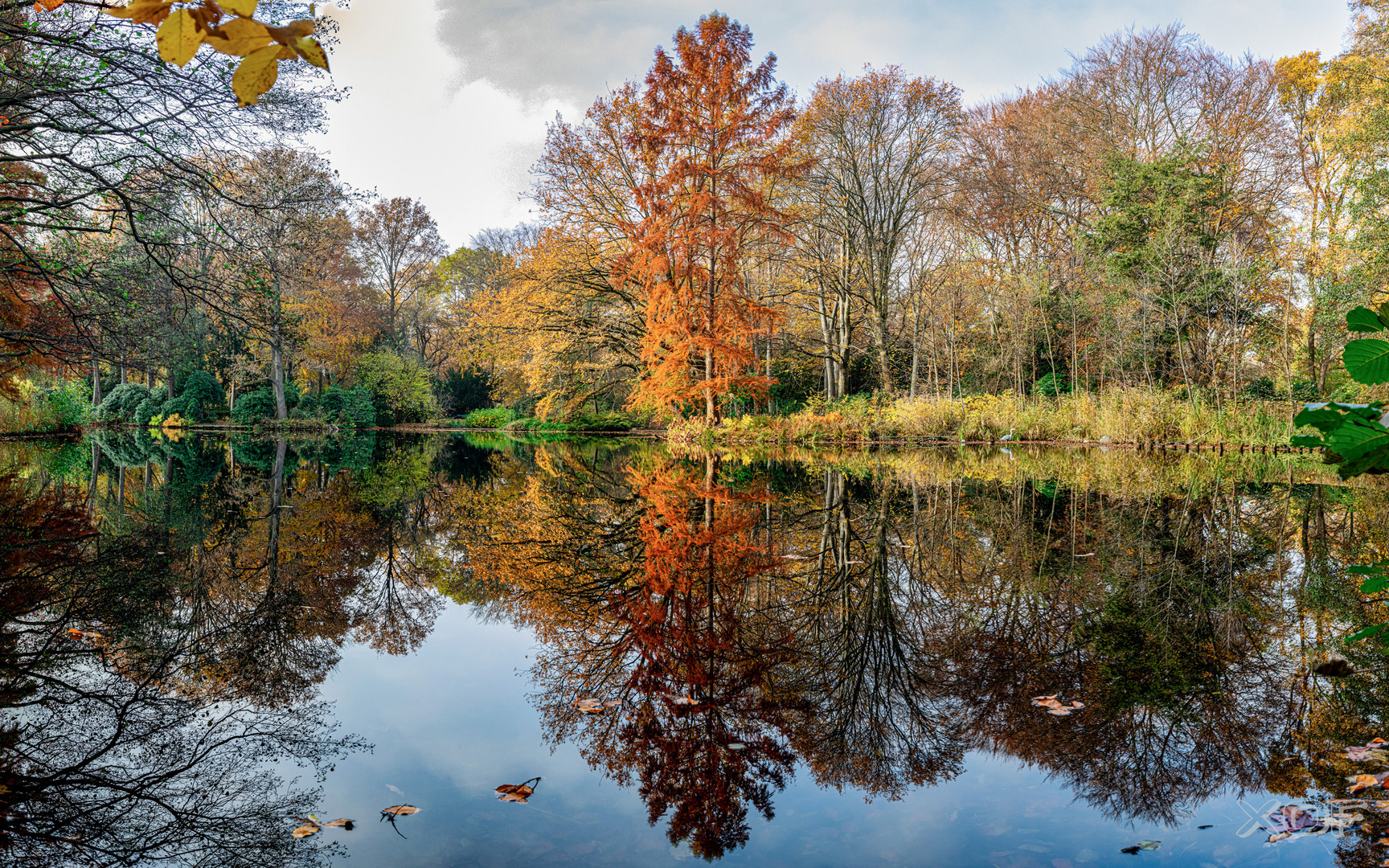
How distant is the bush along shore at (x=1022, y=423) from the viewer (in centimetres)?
1329

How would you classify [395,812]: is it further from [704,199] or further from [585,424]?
[585,424]

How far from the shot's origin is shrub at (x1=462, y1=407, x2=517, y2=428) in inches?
1214

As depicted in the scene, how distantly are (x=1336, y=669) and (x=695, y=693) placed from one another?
266 centimetres

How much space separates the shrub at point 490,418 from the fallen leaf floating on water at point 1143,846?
29951mm

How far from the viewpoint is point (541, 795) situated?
2.05 meters

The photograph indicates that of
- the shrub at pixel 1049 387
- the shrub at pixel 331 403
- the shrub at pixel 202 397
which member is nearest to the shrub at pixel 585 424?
the shrub at pixel 331 403

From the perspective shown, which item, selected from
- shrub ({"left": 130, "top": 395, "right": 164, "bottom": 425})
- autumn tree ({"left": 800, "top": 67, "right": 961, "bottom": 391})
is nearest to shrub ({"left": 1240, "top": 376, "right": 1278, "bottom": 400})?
autumn tree ({"left": 800, "top": 67, "right": 961, "bottom": 391})

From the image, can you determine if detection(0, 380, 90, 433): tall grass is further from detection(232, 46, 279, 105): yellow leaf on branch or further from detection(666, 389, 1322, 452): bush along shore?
detection(232, 46, 279, 105): yellow leaf on branch

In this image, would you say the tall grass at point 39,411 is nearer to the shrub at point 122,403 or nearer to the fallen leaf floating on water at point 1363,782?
the shrub at point 122,403

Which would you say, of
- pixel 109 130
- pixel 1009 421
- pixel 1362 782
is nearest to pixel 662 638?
pixel 1362 782

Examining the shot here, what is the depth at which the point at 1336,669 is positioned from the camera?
2793mm

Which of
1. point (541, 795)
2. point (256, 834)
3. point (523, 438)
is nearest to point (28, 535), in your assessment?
point (256, 834)

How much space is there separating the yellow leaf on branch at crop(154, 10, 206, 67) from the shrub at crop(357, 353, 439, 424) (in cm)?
3060

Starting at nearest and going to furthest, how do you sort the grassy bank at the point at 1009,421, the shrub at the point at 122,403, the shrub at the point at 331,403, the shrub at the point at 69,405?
the grassy bank at the point at 1009,421
the shrub at the point at 69,405
the shrub at the point at 122,403
the shrub at the point at 331,403
